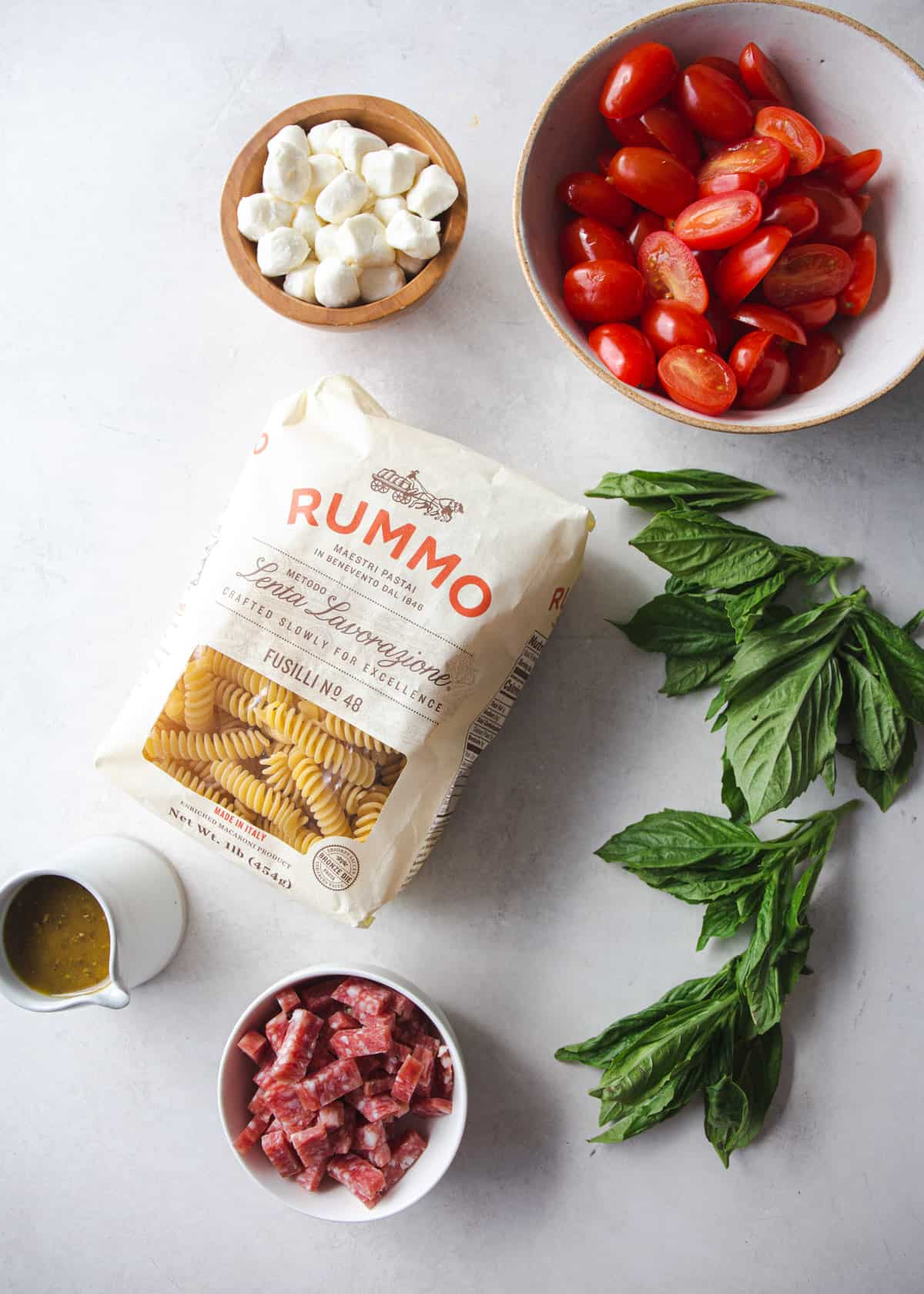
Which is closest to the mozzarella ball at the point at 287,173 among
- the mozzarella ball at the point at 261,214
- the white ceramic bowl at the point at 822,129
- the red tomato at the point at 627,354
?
the mozzarella ball at the point at 261,214

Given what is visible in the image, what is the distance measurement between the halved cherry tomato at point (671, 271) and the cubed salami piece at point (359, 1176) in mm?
1092

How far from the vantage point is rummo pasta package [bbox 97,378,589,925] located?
3.67ft

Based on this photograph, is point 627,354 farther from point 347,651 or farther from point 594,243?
point 347,651

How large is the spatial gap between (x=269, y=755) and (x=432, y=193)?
69 centimetres

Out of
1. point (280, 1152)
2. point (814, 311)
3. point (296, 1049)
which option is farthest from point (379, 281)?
point (280, 1152)

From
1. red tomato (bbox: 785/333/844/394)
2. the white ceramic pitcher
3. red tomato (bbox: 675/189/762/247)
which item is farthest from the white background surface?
red tomato (bbox: 675/189/762/247)

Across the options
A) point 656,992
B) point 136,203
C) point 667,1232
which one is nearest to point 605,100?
point 136,203

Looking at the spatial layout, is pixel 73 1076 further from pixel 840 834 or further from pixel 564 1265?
pixel 840 834

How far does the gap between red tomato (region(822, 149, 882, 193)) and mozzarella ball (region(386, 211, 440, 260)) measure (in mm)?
462

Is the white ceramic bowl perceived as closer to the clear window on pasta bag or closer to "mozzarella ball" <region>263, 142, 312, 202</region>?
"mozzarella ball" <region>263, 142, 312, 202</region>

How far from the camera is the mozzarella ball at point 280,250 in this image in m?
1.18

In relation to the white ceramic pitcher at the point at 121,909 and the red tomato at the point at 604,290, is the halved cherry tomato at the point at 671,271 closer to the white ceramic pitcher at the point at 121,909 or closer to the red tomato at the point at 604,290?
the red tomato at the point at 604,290

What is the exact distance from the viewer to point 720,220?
3.55 ft

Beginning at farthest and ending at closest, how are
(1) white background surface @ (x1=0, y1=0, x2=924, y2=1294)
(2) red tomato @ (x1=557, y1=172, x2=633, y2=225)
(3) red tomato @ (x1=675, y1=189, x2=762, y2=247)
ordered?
(1) white background surface @ (x1=0, y1=0, x2=924, y2=1294) < (2) red tomato @ (x1=557, y1=172, x2=633, y2=225) < (3) red tomato @ (x1=675, y1=189, x2=762, y2=247)
